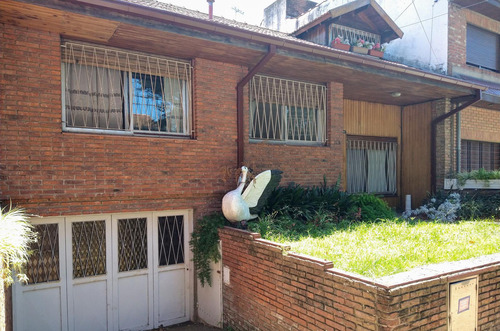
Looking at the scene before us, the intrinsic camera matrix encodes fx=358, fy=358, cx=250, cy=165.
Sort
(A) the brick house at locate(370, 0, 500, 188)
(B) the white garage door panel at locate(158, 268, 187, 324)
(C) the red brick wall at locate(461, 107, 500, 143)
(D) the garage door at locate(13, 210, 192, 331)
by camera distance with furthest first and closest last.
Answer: (C) the red brick wall at locate(461, 107, 500, 143)
(A) the brick house at locate(370, 0, 500, 188)
(B) the white garage door panel at locate(158, 268, 187, 324)
(D) the garage door at locate(13, 210, 192, 331)

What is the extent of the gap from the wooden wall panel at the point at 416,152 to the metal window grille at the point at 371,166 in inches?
12.8

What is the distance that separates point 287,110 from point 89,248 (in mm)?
4634

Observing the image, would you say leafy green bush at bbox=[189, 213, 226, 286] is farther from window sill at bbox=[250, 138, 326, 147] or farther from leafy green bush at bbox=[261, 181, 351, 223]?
window sill at bbox=[250, 138, 326, 147]

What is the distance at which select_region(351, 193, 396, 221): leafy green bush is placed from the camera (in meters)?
6.80

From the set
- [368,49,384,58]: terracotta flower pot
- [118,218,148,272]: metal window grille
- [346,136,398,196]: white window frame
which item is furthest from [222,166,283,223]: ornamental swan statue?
[368,49,384,58]: terracotta flower pot

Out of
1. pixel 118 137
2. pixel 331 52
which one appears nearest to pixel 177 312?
pixel 118 137

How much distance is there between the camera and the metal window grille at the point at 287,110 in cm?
730

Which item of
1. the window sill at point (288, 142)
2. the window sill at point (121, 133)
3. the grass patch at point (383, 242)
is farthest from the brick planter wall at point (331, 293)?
the window sill at point (288, 142)

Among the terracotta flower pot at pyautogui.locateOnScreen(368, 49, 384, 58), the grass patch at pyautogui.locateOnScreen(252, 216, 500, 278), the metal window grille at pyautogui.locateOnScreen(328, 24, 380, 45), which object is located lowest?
the grass patch at pyautogui.locateOnScreen(252, 216, 500, 278)

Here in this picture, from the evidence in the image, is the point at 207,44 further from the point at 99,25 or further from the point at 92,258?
the point at 92,258

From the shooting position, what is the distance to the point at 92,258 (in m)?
5.71

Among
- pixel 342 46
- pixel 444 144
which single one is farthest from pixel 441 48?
pixel 342 46

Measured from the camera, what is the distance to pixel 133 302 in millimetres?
5957

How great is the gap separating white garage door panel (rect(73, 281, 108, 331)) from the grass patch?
2733 millimetres
